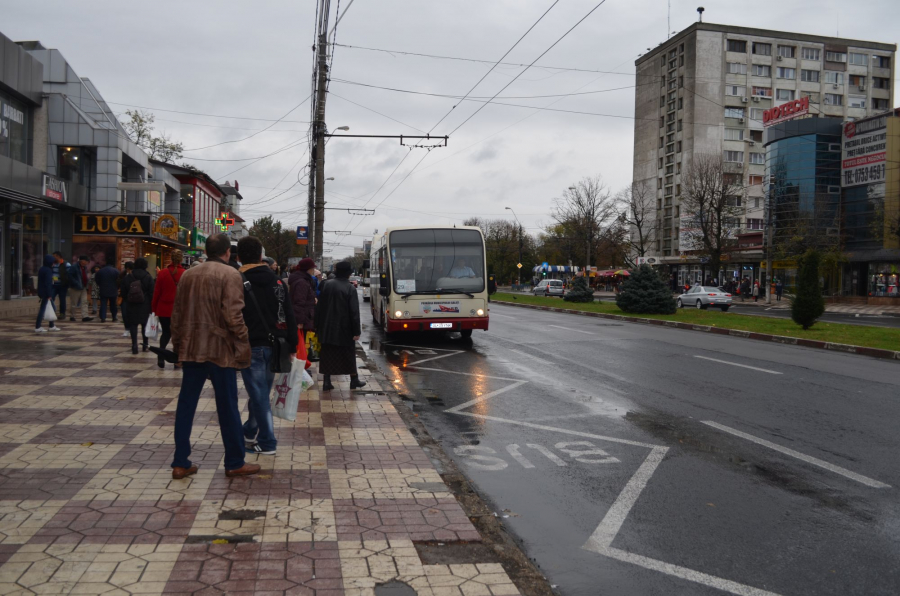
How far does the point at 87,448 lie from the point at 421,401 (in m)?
4.43

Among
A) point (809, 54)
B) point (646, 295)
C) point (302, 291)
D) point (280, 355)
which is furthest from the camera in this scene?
point (809, 54)

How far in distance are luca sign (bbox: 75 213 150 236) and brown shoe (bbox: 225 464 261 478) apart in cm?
2584

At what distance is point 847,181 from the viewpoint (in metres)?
56.7

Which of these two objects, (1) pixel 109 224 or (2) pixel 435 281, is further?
(1) pixel 109 224

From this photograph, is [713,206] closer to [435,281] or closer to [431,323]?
[435,281]

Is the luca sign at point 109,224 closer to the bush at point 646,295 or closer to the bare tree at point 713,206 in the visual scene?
the bush at point 646,295

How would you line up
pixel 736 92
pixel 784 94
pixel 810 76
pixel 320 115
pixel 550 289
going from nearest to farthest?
pixel 320 115 → pixel 550 289 → pixel 736 92 → pixel 784 94 → pixel 810 76

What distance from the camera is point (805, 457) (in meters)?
6.46

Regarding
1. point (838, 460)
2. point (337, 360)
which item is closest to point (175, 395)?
point (337, 360)

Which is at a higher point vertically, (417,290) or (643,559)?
(417,290)

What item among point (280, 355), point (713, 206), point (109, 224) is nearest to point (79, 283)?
point (109, 224)

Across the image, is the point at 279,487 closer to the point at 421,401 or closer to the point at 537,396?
the point at 421,401

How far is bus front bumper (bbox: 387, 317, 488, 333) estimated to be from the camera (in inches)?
661

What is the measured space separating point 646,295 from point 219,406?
26.4 metres
